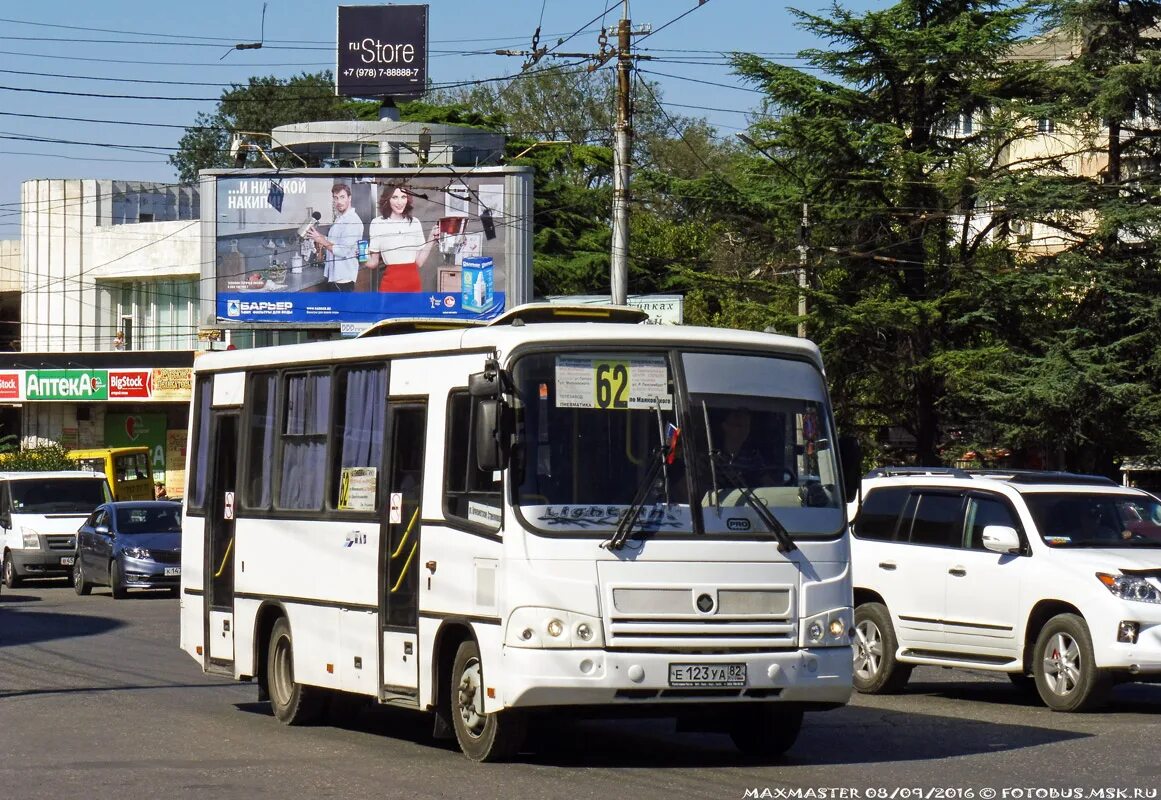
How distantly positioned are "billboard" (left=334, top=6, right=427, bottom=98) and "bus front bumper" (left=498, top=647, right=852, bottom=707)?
43756 millimetres

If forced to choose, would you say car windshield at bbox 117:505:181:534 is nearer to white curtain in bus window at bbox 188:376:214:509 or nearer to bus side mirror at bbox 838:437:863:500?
white curtain in bus window at bbox 188:376:214:509

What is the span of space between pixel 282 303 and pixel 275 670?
110 feet

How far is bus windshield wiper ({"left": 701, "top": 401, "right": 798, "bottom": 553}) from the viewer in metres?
10.5

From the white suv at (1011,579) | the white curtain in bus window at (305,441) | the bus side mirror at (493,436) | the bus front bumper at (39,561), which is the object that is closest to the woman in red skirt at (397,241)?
the bus front bumper at (39,561)

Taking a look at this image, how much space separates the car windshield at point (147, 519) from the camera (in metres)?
30.2

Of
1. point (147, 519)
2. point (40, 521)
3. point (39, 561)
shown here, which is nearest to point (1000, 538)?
point (147, 519)

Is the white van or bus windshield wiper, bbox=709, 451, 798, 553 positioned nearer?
bus windshield wiper, bbox=709, 451, 798, 553

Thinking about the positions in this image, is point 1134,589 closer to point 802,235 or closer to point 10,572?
point 10,572

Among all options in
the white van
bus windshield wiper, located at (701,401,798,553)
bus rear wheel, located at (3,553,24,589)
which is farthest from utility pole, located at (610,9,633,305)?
bus windshield wiper, located at (701,401,798,553)

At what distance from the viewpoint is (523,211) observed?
149ft

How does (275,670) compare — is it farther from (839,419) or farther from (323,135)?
(323,135)

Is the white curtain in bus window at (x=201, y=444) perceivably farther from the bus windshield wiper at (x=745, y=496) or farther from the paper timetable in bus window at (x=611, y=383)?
the bus windshield wiper at (x=745, y=496)

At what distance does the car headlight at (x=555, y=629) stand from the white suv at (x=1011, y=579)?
4186 millimetres

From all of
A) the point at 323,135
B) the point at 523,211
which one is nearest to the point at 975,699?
the point at 523,211
